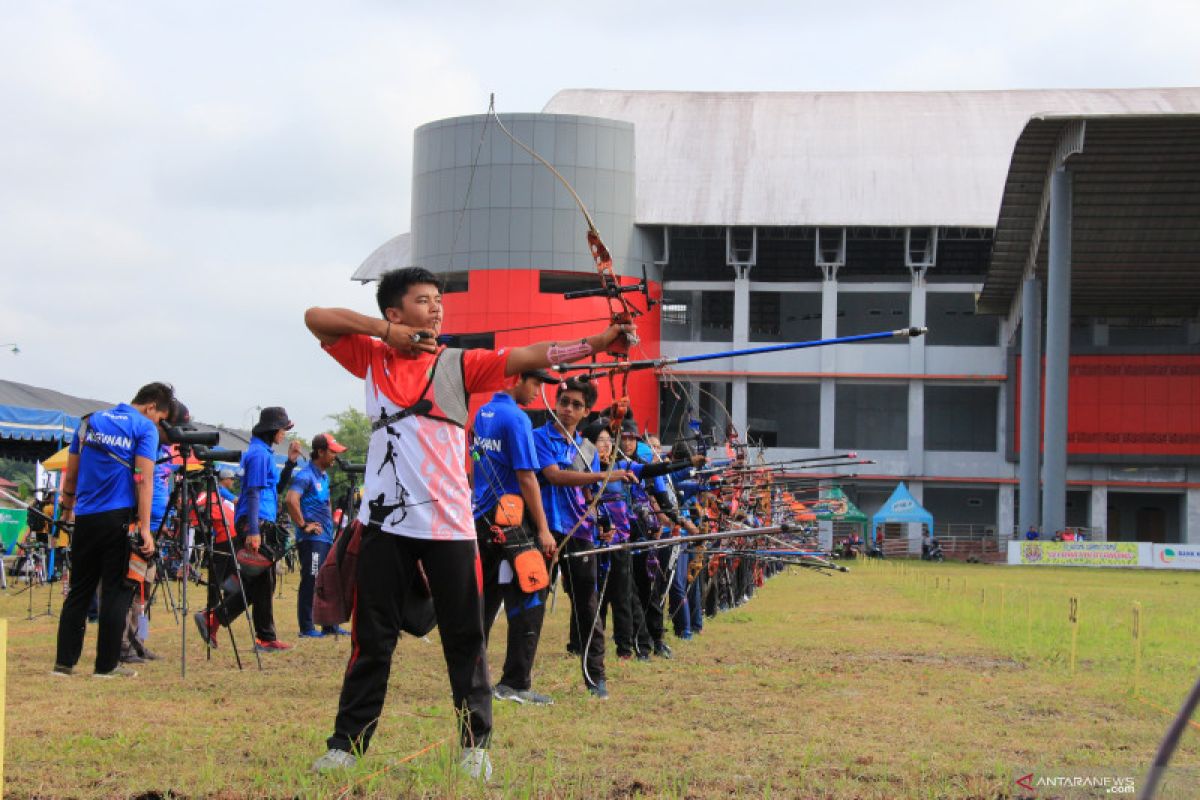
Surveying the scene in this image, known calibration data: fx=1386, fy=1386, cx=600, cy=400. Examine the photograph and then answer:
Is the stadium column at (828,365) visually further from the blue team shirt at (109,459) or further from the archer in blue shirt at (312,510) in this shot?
the blue team shirt at (109,459)

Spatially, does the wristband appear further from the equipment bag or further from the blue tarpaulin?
the blue tarpaulin

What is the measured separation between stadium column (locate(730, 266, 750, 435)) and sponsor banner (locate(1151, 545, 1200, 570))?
18737 mm

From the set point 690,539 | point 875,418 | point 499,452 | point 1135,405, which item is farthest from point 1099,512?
point 499,452

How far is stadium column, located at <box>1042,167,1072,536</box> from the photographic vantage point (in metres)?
40.9

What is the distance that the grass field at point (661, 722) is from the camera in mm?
5449

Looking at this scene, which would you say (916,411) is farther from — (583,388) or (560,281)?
(583,388)

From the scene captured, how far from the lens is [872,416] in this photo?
213ft

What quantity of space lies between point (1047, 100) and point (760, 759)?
65245 mm

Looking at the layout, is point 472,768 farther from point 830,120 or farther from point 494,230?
point 830,120

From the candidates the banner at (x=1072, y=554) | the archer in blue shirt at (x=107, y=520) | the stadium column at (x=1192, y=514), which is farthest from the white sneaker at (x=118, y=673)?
the stadium column at (x=1192, y=514)

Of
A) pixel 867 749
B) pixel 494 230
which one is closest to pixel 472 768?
pixel 867 749

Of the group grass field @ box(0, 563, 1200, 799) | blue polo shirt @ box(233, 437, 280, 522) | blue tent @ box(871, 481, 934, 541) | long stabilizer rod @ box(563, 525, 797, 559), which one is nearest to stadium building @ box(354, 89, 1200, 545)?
blue tent @ box(871, 481, 934, 541)

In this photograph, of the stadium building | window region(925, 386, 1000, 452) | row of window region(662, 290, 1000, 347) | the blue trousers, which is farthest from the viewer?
window region(925, 386, 1000, 452)

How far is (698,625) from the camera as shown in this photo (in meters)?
13.8
